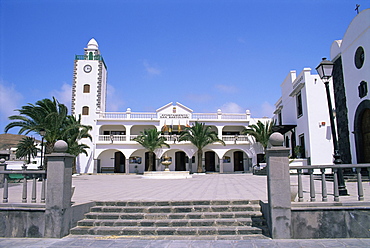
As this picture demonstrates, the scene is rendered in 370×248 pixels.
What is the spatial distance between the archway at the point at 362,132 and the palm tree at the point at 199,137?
1833cm

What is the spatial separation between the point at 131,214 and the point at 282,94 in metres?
24.8

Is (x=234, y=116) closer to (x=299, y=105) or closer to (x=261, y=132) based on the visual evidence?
(x=261, y=132)

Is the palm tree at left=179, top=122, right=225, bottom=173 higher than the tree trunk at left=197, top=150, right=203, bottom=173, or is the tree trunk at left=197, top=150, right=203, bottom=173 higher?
the palm tree at left=179, top=122, right=225, bottom=173

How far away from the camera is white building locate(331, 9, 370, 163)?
45.1 feet

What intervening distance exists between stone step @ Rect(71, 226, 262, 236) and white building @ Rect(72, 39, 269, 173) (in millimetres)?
26996

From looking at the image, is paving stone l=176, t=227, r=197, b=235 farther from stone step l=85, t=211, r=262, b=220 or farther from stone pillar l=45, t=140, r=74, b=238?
stone pillar l=45, t=140, r=74, b=238

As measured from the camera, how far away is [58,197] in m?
6.23

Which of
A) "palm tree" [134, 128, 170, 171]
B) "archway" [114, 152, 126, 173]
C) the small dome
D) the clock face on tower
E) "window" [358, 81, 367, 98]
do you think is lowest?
"archway" [114, 152, 126, 173]

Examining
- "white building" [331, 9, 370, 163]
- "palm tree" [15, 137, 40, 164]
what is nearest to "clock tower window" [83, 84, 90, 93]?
"palm tree" [15, 137, 40, 164]

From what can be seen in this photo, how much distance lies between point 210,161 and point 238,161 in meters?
3.46

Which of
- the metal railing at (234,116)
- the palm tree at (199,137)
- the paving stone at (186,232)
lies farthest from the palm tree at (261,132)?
the paving stone at (186,232)

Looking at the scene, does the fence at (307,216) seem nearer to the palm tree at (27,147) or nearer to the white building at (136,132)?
the white building at (136,132)

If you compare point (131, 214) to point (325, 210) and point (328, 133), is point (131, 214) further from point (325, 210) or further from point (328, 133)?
point (328, 133)

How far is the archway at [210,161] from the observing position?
36.4 m
